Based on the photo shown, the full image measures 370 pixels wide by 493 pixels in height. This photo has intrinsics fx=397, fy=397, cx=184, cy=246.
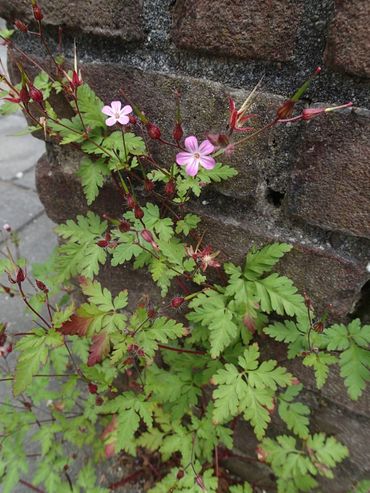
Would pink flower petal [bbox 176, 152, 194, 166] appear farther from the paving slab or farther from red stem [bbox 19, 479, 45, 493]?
the paving slab

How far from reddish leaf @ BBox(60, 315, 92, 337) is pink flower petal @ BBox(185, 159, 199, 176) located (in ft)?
1.75

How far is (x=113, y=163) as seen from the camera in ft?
3.77

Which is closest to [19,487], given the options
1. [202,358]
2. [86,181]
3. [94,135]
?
[202,358]

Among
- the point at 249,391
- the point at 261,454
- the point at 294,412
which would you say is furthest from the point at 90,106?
the point at 261,454

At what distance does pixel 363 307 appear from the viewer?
1.18 metres

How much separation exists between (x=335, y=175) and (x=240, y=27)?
407mm

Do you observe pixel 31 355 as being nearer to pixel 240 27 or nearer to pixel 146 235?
pixel 146 235

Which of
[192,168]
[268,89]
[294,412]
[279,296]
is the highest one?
[268,89]

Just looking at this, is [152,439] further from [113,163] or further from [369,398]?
[113,163]

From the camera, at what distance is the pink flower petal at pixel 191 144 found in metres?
0.91

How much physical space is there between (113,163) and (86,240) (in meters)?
0.29

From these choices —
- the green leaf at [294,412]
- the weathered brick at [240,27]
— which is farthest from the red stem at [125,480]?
the weathered brick at [240,27]

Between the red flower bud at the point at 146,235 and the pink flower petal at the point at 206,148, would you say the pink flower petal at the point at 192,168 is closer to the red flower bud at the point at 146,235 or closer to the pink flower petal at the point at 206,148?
the pink flower petal at the point at 206,148

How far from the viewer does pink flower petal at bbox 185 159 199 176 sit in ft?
3.10
